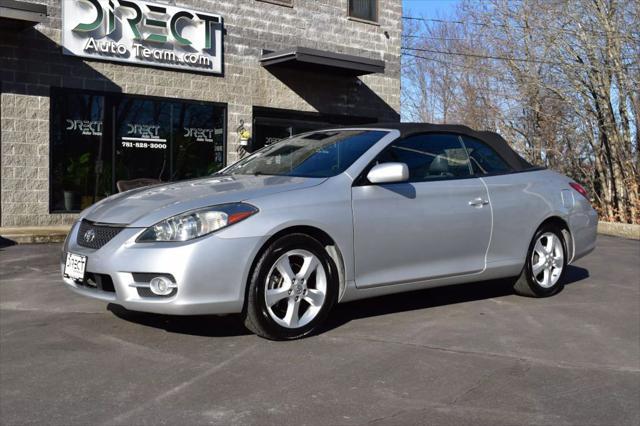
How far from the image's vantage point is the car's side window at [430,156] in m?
5.67

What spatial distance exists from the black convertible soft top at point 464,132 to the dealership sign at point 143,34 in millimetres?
8969

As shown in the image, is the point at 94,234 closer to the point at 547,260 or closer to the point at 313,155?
the point at 313,155

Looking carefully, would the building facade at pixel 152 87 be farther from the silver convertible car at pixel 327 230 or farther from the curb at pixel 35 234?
the silver convertible car at pixel 327 230

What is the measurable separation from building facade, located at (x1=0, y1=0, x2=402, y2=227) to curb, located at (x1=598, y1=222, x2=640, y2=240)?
242 inches

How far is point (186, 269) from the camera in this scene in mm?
4414

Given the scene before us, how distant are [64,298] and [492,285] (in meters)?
4.12

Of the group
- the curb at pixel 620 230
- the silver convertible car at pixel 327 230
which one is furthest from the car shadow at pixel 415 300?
the curb at pixel 620 230

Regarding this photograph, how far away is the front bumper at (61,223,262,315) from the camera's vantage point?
443 cm

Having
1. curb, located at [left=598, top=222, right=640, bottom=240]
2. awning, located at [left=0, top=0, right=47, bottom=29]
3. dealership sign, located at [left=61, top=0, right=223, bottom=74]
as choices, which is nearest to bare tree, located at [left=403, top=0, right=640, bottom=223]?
curb, located at [left=598, top=222, right=640, bottom=240]

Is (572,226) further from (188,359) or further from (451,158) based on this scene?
(188,359)

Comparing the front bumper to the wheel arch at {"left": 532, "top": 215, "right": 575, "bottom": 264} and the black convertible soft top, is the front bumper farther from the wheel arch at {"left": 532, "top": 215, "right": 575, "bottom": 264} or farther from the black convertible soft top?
the wheel arch at {"left": 532, "top": 215, "right": 575, "bottom": 264}

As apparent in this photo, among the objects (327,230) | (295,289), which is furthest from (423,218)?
(295,289)

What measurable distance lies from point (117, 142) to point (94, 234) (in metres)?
9.36

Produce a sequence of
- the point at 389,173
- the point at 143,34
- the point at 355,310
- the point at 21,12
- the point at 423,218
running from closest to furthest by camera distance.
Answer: the point at 389,173 → the point at 423,218 → the point at 355,310 → the point at 21,12 → the point at 143,34
